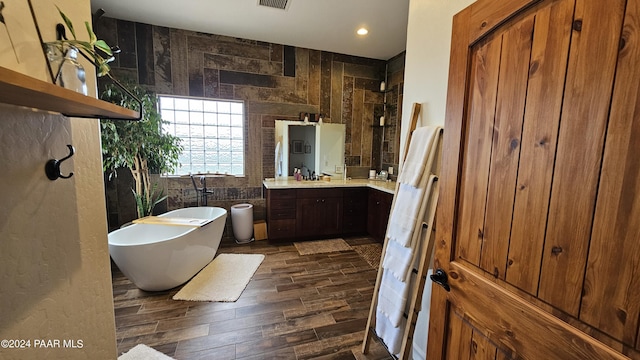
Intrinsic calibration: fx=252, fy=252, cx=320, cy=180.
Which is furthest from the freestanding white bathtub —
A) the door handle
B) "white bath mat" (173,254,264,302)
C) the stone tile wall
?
the door handle

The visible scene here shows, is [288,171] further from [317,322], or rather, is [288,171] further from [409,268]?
[409,268]

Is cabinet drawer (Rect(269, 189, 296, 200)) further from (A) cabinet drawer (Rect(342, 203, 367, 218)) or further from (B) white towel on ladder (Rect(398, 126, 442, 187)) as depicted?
(B) white towel on ladder (Rect(398, 126, 442, 187))

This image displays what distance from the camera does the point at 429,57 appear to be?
1.59m

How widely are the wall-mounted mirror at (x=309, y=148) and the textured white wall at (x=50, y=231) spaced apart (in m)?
3.19

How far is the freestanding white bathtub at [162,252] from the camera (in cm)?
227

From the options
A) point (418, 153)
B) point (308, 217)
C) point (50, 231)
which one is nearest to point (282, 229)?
point (308, 217)

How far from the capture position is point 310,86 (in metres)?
4.17

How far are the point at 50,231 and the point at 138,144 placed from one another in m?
2.55

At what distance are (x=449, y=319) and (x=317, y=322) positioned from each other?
1.29m

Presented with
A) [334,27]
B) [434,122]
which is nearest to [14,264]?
[434,122]

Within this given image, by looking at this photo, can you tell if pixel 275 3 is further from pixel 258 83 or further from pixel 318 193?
pixel 318 193

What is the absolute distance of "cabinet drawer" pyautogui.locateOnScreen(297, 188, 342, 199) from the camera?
12.5 ft

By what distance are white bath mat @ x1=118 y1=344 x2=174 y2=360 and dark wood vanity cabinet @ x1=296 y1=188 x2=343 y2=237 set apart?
2276mm

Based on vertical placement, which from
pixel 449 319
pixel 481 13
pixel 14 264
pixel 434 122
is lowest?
pixel 449 319
